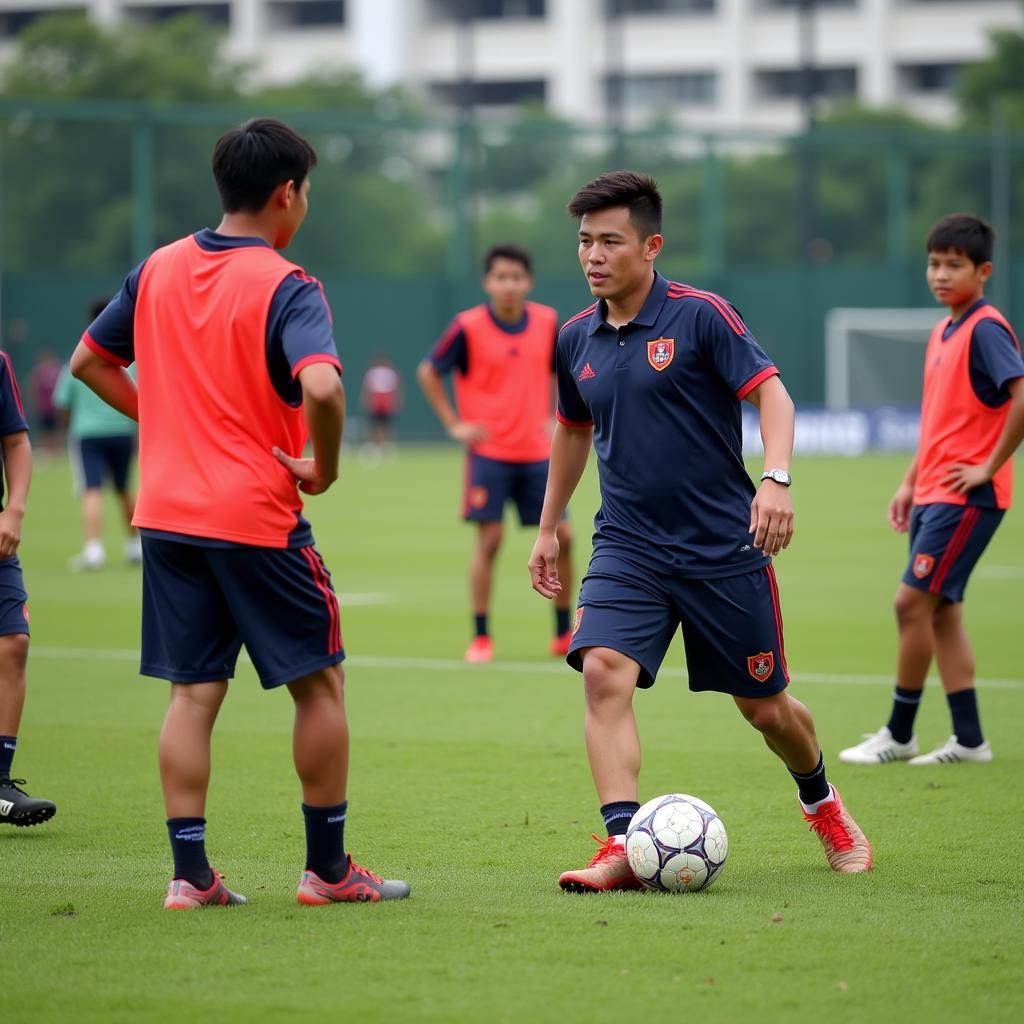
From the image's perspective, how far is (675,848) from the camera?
5422 millimetres

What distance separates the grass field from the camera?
4.42m

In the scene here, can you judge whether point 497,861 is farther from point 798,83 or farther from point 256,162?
point 798,83

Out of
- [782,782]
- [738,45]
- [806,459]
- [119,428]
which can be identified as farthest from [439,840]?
[738,45]

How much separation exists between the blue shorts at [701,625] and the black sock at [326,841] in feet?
3.13

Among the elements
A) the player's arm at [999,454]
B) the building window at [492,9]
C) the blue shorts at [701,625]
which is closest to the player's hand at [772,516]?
the blue shorts at [701,625]

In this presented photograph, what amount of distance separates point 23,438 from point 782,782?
11.2 feet

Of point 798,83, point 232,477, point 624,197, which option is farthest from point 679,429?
point 798,83

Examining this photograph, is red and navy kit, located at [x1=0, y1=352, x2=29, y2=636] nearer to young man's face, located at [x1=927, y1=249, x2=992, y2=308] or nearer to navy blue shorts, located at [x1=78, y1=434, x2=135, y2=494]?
young man's face, located at [x1=927, y1=249, x2=992, y2=308]

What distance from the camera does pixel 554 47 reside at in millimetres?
80188

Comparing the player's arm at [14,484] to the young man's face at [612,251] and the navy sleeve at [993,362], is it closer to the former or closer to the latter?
the young man's face at [612,251]

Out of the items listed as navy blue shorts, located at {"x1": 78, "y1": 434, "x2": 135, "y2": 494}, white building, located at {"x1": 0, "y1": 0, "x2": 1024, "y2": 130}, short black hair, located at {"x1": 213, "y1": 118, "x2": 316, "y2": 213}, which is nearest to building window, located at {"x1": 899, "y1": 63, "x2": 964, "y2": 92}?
white building, located at {"x1": 0, "y1": 0, "x2": 1024, "y2": 130}

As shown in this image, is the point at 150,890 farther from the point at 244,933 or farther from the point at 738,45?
the point at 738,45

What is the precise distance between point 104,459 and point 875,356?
27436mm

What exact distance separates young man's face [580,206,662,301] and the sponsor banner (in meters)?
31.9
